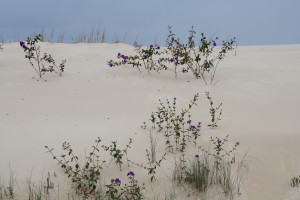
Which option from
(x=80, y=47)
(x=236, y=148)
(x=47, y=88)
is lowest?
(x=236, y=148)

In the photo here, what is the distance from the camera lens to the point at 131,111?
4.66 m

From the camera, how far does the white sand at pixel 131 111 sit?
10.4ft

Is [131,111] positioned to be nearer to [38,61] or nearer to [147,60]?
[147,60]

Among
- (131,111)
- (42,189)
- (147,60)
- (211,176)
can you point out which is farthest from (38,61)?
(211,176)

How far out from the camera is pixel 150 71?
22.5 ft

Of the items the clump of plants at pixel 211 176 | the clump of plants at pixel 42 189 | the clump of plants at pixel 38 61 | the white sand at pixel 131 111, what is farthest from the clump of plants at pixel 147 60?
the clump of plants at pixel 42 189

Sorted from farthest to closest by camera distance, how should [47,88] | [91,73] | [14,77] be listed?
[91,73]
[14,77]
[47,88]

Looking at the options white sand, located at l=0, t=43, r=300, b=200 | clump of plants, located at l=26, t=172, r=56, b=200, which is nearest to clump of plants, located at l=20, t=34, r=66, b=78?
white sand, located at l=0, t=43, r=300, b=200

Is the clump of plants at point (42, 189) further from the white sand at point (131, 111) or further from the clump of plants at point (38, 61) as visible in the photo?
the clump of plants at point (38, 61)

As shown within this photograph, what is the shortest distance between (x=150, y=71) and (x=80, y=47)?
3.30m

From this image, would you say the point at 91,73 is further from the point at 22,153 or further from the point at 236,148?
the point at 236,148

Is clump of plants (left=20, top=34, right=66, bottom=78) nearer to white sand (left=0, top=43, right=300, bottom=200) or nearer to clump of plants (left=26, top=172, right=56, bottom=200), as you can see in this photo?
white sand (left=0, top=43, right=300, bottom=200)

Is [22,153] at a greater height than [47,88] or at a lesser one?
lesser

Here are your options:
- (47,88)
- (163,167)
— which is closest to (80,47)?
(47,88)
